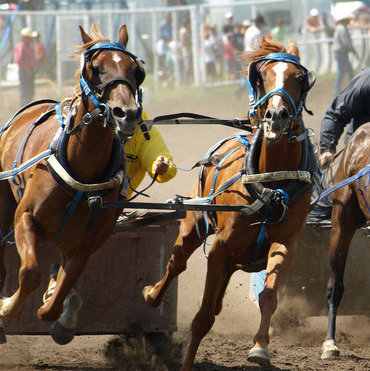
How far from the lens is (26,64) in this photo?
1611 centimetres

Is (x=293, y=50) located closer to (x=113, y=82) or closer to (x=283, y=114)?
(x=283, y=114)

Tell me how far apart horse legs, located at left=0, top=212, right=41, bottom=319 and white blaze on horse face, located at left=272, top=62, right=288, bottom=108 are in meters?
1.60

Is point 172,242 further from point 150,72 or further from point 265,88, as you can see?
point 150,72

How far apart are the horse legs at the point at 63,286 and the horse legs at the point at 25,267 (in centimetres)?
20

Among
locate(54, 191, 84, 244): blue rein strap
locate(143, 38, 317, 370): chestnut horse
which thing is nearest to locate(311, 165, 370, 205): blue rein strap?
locate(143, 38, 317, 370): chestnut horse

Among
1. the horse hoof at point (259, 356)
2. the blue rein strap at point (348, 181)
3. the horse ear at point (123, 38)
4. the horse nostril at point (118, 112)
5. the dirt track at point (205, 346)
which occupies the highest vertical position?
the horse ear at point (123, 38)

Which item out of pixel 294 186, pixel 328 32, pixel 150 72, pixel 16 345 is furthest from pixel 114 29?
pixel 294 186

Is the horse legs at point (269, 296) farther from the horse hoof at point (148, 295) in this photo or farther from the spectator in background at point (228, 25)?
the spectator in background at point (228, 25)

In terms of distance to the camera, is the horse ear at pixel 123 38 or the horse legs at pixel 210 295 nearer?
the horse ear at pixel 123 38

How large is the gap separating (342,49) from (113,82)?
12218mm

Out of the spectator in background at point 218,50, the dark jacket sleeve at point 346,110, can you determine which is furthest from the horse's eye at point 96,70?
the spectator in background at point 218,50

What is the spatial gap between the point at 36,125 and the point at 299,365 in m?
2.51

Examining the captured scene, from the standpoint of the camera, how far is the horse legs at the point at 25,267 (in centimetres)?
468

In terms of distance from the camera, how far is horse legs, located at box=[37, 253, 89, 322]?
16.3ft
